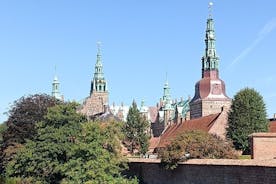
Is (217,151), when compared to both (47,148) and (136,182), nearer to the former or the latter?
(136,182)

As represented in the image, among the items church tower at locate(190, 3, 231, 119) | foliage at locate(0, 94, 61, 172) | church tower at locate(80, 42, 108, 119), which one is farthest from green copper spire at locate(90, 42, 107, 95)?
foliage at locate(0, 94, 61, 172)

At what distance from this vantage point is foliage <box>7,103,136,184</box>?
37.6 m

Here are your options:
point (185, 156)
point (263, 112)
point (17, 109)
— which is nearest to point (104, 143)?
point (185, 156)

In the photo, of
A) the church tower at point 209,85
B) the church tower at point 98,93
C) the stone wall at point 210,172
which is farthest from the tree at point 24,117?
the church tower at point 98,93

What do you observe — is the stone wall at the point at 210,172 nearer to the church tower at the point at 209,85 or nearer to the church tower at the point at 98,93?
the church tower at the point at 209,85

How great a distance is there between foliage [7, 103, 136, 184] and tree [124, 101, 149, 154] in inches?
→ 1260

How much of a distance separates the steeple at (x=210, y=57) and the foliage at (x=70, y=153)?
3071 inches

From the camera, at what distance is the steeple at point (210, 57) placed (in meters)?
122

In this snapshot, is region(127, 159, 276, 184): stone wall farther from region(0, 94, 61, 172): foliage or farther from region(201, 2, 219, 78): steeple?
region(201, 2, 219, 78): steeple

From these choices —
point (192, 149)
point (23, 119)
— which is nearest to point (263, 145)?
point (192, 149)

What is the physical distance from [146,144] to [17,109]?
30.2 metres

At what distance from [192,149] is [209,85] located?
8342 centimetres

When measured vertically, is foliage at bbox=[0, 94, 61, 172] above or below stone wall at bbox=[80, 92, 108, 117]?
below

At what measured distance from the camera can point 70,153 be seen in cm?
4031
